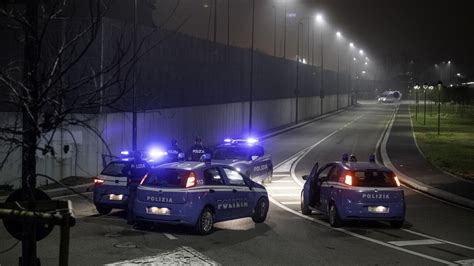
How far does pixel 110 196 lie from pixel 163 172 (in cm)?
282

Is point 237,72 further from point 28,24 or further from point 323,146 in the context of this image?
point 28,24

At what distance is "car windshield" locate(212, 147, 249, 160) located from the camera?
2564cm

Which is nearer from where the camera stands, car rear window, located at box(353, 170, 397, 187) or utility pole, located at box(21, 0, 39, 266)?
utility pole, located at box(21, 0, 39, 266)

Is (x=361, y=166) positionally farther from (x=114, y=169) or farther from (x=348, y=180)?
(x=114, y=169)

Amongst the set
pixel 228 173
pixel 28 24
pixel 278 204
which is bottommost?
pixel 278 204

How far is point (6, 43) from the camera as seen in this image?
26719 mm

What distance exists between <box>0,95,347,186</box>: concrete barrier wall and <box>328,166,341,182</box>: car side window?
20.9 feet

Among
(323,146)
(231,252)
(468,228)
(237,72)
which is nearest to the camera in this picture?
(231,252)

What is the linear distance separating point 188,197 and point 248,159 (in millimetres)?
10871

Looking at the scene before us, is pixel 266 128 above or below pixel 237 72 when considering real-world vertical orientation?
below

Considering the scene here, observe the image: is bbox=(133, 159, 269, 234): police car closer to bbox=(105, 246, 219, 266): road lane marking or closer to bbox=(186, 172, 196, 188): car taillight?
bbox=(186, 172, 196, 188): car taillight

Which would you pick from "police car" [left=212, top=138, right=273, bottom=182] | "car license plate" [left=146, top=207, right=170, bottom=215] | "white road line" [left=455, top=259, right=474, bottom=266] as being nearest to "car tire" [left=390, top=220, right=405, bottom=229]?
"white road line" [left=455, top=259, right=474, bottom=266]

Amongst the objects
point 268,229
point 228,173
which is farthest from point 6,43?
point 268,229

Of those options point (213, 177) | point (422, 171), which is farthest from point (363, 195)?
point (422, 171)
